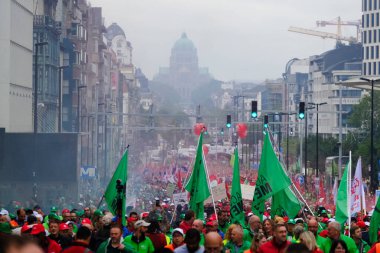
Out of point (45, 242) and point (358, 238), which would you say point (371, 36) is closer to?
point (358, 238)

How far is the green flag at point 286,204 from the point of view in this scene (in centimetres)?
2400

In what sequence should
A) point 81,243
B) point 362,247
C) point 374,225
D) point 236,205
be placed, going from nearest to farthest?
point 81,243 → point 362,247 → point 374,225 → point 236,205

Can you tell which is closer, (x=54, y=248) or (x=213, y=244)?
(x=213, y=244)

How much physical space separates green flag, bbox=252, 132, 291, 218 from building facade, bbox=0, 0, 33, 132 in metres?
55.6

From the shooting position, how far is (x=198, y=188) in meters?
23.4

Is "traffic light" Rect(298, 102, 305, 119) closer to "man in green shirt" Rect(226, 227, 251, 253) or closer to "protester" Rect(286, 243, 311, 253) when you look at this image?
"man in green shirt" Rect(226, 227, 251, 253)

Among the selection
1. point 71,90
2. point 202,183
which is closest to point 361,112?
point 71,90

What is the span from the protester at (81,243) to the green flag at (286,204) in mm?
9570

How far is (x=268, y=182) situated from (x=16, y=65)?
210 feet

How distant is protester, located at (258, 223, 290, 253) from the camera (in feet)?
→ 48.1

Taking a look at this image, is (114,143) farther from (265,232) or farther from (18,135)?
(265,232)

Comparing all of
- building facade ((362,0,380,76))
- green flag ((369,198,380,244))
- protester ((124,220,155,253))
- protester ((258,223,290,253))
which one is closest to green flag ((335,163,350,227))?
green flag ((369,198,380,244))

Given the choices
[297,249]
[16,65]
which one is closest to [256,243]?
[297,249]

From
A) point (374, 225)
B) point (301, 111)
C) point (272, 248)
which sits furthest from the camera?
point (301, 111)
